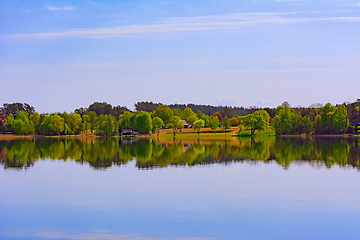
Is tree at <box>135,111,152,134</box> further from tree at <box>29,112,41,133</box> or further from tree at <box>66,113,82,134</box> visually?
tree at <box>29,112,41,133</box>

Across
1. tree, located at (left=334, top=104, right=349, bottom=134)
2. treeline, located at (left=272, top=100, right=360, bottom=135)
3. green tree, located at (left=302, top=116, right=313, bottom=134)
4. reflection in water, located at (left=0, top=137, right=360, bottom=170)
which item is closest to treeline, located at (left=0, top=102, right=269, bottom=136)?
treeline, located at (left=272, top=100, right=360, bottom=135)

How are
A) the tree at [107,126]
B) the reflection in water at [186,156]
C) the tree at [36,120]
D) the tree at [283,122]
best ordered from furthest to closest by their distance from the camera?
the tree at [36,120]
the tree at [107,126]
the tree at [283,122]
the reflection in water at [186,156]

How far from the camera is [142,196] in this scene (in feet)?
66.2

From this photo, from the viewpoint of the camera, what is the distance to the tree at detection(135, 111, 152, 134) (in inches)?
4596

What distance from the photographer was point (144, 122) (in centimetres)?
11725

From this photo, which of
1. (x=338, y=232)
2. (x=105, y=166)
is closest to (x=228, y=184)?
(x=338, y=232)

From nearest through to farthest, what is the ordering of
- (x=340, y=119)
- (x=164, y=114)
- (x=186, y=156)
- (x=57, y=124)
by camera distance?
(x=186, y=156)
(x=340, y=119)
(x=57, y=124)
(x=164, y=114)

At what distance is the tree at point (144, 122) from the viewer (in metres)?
117

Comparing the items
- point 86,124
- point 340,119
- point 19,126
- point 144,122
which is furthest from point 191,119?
point 19,126

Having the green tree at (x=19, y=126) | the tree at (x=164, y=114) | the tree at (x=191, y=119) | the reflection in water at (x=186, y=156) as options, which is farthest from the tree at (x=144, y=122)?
the reflection in water at (x=186, y=156)

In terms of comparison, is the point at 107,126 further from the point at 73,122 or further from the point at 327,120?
the point at 327,120

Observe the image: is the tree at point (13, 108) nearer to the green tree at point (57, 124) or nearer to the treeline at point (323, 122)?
the green tree at point (57, 124)

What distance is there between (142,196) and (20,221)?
6.18 meters

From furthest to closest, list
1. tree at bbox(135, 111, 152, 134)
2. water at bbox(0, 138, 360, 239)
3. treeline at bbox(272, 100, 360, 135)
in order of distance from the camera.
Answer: tree at bbox(135, 111, 152, 134)
treeline at bbox(272, 100, 360, 135)
water at bbox(0, 138, 360, 239)
